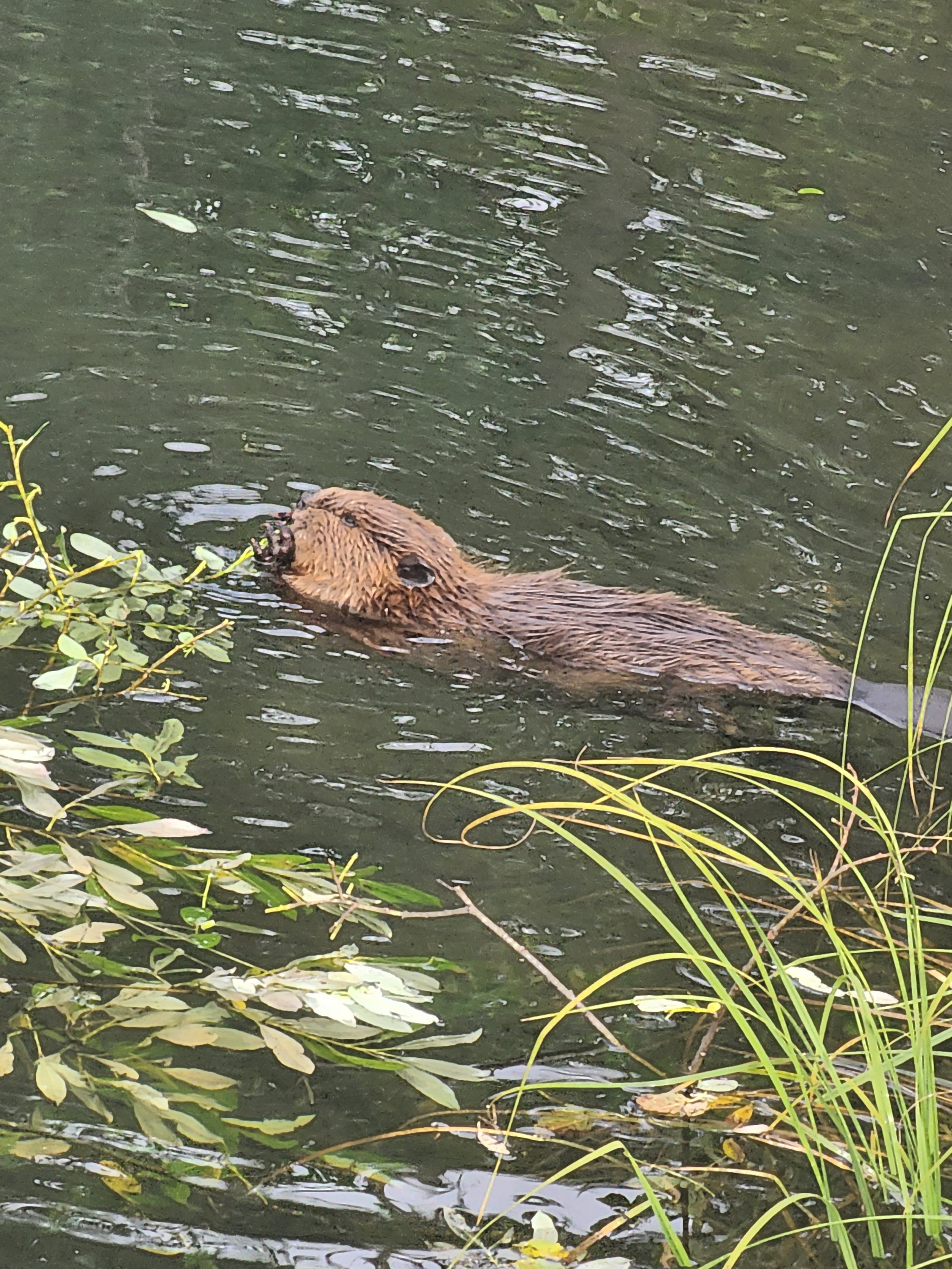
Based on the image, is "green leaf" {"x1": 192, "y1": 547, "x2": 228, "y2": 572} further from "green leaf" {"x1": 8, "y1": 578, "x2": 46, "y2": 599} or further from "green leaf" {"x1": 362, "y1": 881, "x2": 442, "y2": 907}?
"green leaf" {"x1": 362, "y1": 881, "x2": 442, "y2": 907}

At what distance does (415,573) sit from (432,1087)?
2.00 metres

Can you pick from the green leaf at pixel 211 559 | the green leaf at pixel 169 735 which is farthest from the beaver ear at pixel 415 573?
the green leaf at pixel 169 735

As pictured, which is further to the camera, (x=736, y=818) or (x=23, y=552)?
(x=23, y=552)

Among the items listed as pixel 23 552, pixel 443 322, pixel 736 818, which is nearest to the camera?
pixel 736 818

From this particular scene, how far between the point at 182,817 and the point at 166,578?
97 cm

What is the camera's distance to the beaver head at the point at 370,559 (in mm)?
4309

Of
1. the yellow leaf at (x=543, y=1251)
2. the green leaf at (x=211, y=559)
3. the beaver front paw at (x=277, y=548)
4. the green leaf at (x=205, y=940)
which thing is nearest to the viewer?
the yellow leaf at (x=543, y=1251)

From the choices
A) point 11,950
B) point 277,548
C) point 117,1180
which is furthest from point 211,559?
point 117,1180

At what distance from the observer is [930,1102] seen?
2123 mm

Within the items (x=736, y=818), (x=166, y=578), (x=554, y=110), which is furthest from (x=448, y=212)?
(x=736, y=818)

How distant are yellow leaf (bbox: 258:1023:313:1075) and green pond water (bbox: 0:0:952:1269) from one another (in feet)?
0.35

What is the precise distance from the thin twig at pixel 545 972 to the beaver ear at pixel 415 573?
4.01 ft

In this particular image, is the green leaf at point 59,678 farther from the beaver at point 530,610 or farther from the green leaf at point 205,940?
the beaver at point 530,610

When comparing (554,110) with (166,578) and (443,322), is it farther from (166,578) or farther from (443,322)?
(166,578)
